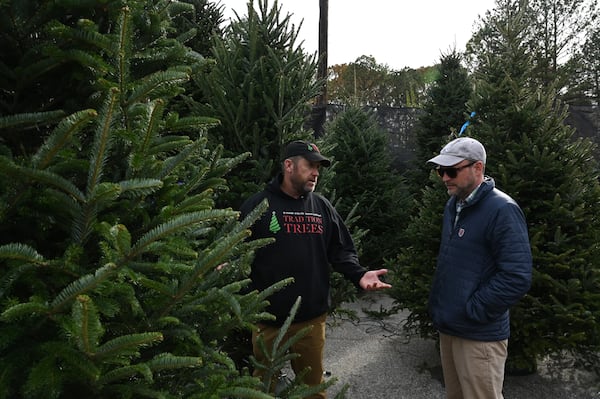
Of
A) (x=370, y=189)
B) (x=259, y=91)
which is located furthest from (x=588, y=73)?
(x=259, y=91)

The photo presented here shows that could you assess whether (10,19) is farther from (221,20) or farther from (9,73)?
(221,20)

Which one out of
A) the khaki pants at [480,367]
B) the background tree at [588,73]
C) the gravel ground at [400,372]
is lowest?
the gravel ground at [400,372]

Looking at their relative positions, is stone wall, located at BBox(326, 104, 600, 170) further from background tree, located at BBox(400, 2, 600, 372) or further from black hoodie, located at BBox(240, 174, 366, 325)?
black hoodie, located at BBox(240, 174, 366, 325)

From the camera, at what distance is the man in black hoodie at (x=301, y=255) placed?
3174 millimetres

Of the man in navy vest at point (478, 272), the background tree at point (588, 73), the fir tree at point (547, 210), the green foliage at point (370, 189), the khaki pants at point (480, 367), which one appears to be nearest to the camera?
the man in navy vest at point (478, 272)

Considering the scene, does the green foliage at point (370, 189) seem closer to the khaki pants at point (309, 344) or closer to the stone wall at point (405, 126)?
the stone wall at point (405, 126)

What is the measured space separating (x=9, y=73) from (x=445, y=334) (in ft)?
9.47

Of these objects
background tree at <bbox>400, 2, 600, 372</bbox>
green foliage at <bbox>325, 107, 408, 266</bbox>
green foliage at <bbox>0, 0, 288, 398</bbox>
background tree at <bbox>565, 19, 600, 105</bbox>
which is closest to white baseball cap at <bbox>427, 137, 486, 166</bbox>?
background tree at <bbox>400, 2, 600, 372</bbox>

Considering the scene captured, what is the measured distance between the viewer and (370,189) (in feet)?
28.2

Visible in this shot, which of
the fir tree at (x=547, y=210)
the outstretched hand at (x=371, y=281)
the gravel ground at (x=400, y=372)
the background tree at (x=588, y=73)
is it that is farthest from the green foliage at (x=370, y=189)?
the background tree at (x=588, y=73)

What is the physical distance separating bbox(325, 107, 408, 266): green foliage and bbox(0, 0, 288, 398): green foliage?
6599 millimetres

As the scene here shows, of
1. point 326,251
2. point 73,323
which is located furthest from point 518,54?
point 73,323

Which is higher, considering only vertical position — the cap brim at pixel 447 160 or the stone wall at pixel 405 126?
the stone wall at pixel 405 126

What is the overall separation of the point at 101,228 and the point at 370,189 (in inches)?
298
